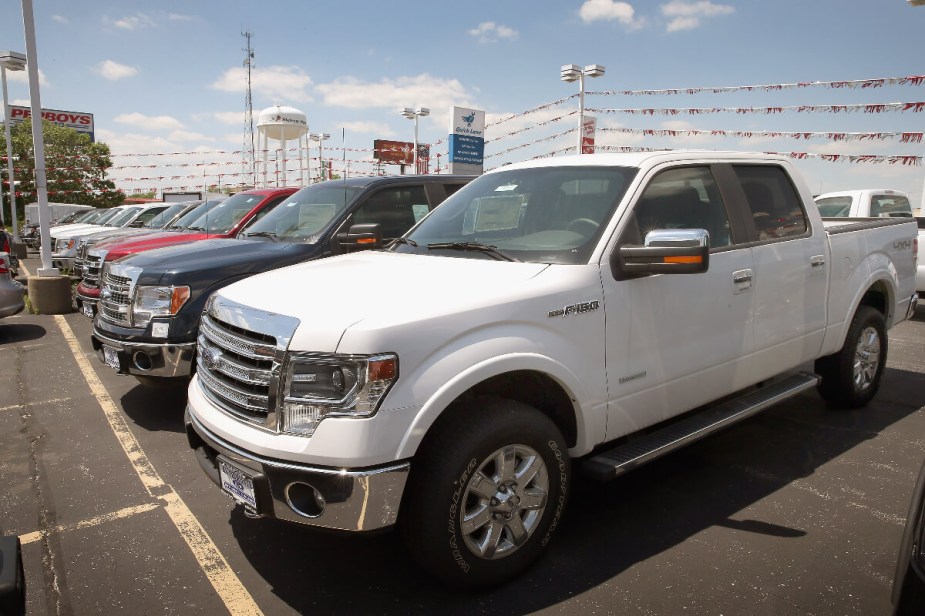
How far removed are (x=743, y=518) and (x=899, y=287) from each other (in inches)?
122

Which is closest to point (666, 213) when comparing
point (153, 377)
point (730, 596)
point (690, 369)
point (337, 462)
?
point (690, 369)

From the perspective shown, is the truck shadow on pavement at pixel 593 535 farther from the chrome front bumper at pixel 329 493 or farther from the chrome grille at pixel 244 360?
the chrome grille at pixel 244 360

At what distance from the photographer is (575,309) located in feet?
9.90

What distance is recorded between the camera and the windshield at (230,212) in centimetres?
813

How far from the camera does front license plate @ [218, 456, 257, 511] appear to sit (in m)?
2.64

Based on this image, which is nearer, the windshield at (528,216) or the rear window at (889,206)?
the windshield at (528,216)

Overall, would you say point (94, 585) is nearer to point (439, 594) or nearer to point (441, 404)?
point (439, 594)

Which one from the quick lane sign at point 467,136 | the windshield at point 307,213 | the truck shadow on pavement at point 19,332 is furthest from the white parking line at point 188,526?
the quick lane sign at point 467,136

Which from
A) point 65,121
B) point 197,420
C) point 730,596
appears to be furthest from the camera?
point 65,121

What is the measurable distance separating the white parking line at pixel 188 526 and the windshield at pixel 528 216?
1893 mm

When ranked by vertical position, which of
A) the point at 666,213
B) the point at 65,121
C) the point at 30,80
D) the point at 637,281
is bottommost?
the point at 637,281

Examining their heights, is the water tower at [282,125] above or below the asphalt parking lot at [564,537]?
above

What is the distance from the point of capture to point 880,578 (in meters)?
2.95

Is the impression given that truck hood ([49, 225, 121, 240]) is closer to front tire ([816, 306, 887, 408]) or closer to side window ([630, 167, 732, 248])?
side window ([630, 167, 732, 248])
